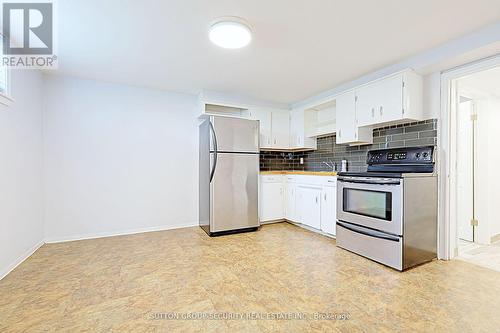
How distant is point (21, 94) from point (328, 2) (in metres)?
3.29

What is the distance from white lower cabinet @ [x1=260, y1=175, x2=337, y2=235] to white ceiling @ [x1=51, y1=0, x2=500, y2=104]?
5.21ft

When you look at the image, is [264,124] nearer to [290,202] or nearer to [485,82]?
[290,202]

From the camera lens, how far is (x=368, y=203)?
9.01 ft

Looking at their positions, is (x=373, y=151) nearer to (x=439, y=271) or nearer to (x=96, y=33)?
(x=439, y=271)

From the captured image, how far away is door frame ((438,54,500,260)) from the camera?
8.73 ft

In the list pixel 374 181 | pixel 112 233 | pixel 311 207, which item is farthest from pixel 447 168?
pixel 112 233

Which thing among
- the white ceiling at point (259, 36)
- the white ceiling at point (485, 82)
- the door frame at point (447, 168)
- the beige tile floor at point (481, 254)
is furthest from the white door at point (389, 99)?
the beige tile floor at point (481, 254)

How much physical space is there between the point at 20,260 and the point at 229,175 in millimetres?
2588

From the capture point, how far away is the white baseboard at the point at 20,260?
2.25 meters

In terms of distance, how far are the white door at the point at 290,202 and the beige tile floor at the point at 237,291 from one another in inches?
46.0

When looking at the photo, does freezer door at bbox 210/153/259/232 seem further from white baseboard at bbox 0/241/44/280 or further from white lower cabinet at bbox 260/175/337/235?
white baseboard at bbox 0/241/44/280

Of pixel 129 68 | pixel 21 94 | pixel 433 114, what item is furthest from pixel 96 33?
pixel 433 114

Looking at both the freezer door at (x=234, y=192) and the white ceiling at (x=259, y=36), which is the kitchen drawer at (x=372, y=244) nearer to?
the freezer door at (x=234, y=192)

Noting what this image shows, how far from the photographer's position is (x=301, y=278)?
7.27ft
